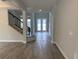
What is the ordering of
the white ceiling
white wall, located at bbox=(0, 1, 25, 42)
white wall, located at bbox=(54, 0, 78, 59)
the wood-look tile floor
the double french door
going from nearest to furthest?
white wall, located at bbox=(54, 0, 78, 59) < the wood-look tile floor < the white ceiling < white wall, located at bbox=(0, 1, 25, 42) < the double french door

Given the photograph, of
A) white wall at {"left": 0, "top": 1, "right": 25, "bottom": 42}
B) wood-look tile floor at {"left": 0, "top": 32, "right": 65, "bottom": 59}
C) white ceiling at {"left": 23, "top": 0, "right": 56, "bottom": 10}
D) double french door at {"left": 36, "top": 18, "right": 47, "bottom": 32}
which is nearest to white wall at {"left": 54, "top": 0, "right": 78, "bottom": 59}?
wood-look tile floor at {"left": 0, "top": 32, "right": 65, "bottom": 59}

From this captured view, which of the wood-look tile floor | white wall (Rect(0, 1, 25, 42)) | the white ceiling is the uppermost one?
the white ceiling

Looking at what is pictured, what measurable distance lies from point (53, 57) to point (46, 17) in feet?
54.6

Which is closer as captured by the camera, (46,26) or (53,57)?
(53,57)

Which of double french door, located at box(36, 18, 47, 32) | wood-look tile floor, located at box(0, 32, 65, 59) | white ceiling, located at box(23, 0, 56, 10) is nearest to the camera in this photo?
wood-look tile floor, located at box(0, 32, 65, 59)

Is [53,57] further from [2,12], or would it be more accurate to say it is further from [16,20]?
[16,20]

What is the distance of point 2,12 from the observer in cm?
1059

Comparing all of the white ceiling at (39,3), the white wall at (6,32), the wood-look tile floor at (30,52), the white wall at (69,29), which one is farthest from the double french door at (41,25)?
the white wall at (69,29)

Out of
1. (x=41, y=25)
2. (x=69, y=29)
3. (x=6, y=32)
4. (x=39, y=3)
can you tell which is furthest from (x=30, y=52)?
(x=41, y=25)

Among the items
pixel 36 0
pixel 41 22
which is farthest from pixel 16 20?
pixel 41 22

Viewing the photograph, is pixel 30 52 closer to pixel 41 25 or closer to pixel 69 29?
pixel 69 29

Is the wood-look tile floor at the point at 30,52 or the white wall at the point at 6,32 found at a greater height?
the white wall at the point at 6,32

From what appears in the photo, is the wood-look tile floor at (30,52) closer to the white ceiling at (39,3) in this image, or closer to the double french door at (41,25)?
the white ceiling at (39,3)

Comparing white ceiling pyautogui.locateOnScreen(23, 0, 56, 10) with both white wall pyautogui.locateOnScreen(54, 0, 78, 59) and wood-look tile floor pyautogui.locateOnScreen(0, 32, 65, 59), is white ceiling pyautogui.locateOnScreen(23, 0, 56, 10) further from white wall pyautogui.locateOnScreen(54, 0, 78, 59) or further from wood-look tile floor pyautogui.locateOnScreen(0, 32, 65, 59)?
wood-look tile floor pyautogui.locateOnScreen(0, 32, 65, 59)
